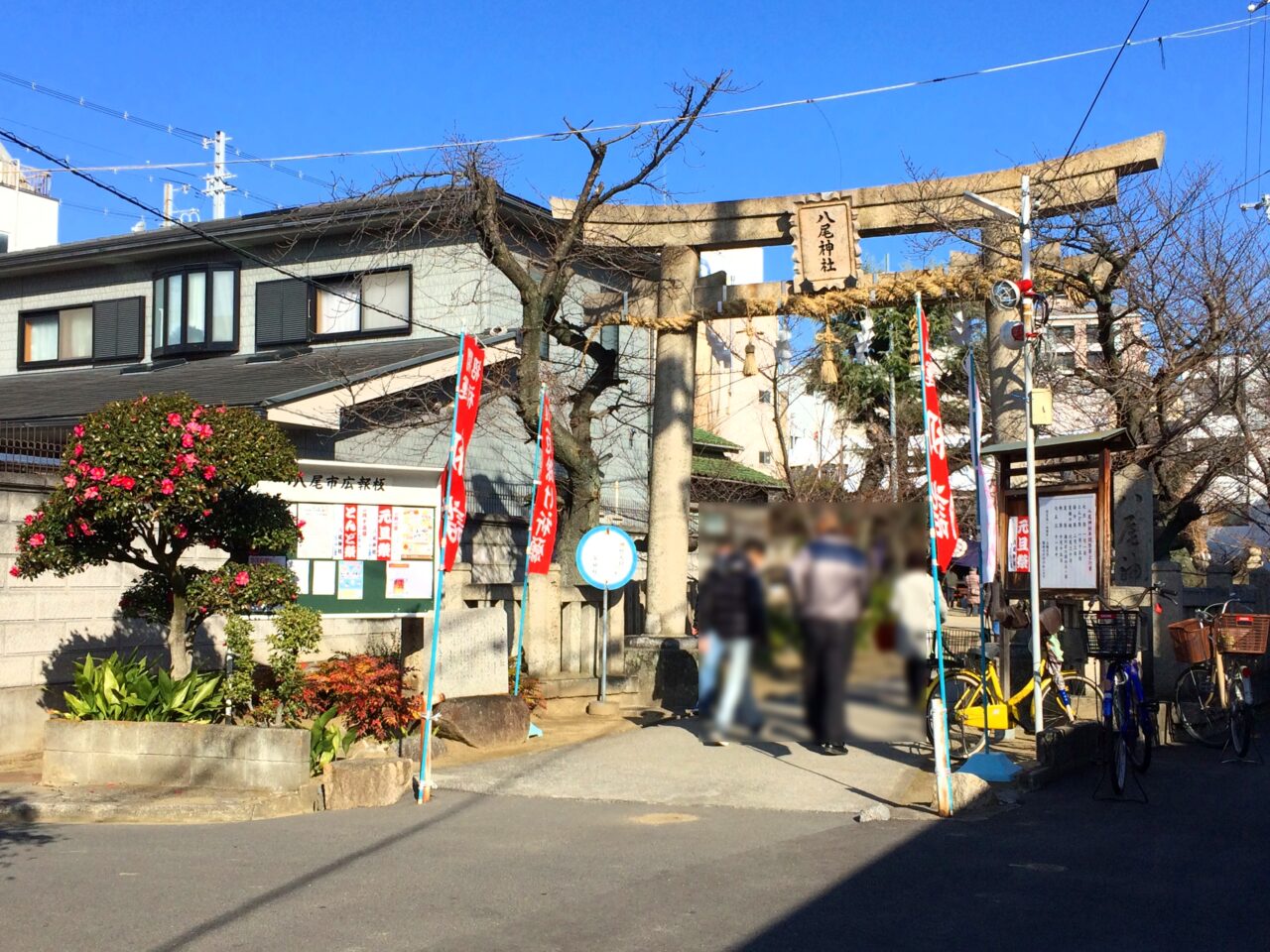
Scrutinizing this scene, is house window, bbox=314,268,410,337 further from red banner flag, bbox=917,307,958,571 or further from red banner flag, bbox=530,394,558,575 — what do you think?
red banner flag, bbox=917,307,958,571

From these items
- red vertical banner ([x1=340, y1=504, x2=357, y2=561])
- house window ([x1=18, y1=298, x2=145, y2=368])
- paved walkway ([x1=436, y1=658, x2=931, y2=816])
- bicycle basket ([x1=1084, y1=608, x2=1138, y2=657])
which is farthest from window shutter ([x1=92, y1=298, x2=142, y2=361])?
bicycle basket ([x1=1084, y1=608, x2=1138, y2=657])

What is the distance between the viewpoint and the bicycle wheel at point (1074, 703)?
12.9 m

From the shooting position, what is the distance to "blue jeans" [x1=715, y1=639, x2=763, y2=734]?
142 centimetres

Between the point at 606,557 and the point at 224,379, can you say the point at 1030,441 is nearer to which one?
the point at 606,557

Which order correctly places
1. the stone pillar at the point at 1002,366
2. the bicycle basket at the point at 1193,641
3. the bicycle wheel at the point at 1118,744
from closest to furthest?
the bicycle wheel at the point at 1118,744
the bicycle basket at the point at 1193,641
the stone pillar at the point at 1002,366

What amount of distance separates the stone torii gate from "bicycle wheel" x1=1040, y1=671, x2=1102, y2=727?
327 centimetres

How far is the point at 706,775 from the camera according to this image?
11391 mm

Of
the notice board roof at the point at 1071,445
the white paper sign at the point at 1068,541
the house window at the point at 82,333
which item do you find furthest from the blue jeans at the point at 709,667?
the house window at the point at 82,333

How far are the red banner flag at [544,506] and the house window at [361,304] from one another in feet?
22.5

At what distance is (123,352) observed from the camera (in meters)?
23.4

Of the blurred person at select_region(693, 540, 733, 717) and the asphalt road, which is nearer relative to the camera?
the blurred person at select_region(693, 540, 733, 717)

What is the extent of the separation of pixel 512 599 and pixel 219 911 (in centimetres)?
998

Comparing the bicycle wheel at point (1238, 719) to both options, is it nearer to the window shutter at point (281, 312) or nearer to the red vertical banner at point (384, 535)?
the red vertical banner at point (384, 535)

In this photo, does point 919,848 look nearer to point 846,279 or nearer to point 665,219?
point 846,279
